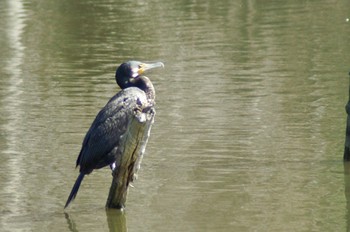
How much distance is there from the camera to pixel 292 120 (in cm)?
1376

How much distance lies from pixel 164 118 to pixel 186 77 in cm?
284

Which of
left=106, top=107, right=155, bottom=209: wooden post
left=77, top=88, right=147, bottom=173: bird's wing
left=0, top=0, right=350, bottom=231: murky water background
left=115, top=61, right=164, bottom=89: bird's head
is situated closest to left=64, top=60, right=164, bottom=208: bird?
left=77, top=88, right=147, bottom=173: bird's wing

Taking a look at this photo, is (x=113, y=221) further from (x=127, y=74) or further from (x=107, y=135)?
(x=127, y=74)

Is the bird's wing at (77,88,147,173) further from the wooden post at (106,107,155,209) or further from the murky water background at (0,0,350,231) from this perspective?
the murky water background at (0,0,350,231)

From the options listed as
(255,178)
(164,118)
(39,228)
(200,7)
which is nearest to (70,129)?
(164,118)

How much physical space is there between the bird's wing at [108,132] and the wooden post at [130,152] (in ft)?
0.32

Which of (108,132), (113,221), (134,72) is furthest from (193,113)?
(113,221)

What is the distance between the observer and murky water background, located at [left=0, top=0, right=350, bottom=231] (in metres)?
9.98

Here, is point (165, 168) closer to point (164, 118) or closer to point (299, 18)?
point (164, 118)

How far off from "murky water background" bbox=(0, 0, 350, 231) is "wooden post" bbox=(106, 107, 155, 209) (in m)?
0.24

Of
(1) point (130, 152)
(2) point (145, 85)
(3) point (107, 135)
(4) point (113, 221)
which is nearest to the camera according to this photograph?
(1) point (130, 152)

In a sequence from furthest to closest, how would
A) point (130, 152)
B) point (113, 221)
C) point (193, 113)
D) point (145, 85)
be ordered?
point (193, 113) < point (145, 85) < point (113, 221) < point (130, 152)

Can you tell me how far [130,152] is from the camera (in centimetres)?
951

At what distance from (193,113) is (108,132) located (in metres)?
4.69
